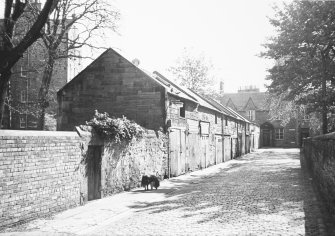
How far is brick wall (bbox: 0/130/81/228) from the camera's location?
24.4ft

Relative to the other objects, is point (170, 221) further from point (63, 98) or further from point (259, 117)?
point (259, 117)

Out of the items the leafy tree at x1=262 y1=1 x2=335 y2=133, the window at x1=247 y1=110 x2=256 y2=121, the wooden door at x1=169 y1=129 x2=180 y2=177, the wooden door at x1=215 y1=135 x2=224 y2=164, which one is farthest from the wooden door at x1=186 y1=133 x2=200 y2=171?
the window at x1=247 y1=110 x2=256 y2=121

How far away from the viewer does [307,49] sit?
19328mm

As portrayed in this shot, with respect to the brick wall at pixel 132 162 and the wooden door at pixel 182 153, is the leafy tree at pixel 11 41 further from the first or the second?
the wooden door at pixel 182 153

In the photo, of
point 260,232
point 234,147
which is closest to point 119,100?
point 260,232

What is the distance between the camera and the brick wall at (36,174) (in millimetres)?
7445

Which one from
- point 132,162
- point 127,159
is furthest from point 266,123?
point 127,159

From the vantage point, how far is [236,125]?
37.8 meters

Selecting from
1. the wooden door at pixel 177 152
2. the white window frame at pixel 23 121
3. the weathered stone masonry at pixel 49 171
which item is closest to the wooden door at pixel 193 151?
the wooden door at pixel 177 152

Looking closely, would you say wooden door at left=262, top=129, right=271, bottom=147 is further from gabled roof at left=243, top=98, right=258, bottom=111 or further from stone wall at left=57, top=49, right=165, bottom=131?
stone wall at left=57, top=49, right=165, bottom=131

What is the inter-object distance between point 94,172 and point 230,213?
483 cm

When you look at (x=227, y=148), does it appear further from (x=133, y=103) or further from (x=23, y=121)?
(x=23, y=121)

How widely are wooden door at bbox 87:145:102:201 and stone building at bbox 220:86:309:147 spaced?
46611 millimetres

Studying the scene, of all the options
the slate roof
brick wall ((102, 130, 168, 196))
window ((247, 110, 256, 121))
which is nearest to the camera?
brick wall ((102, 130, 168, 196))
